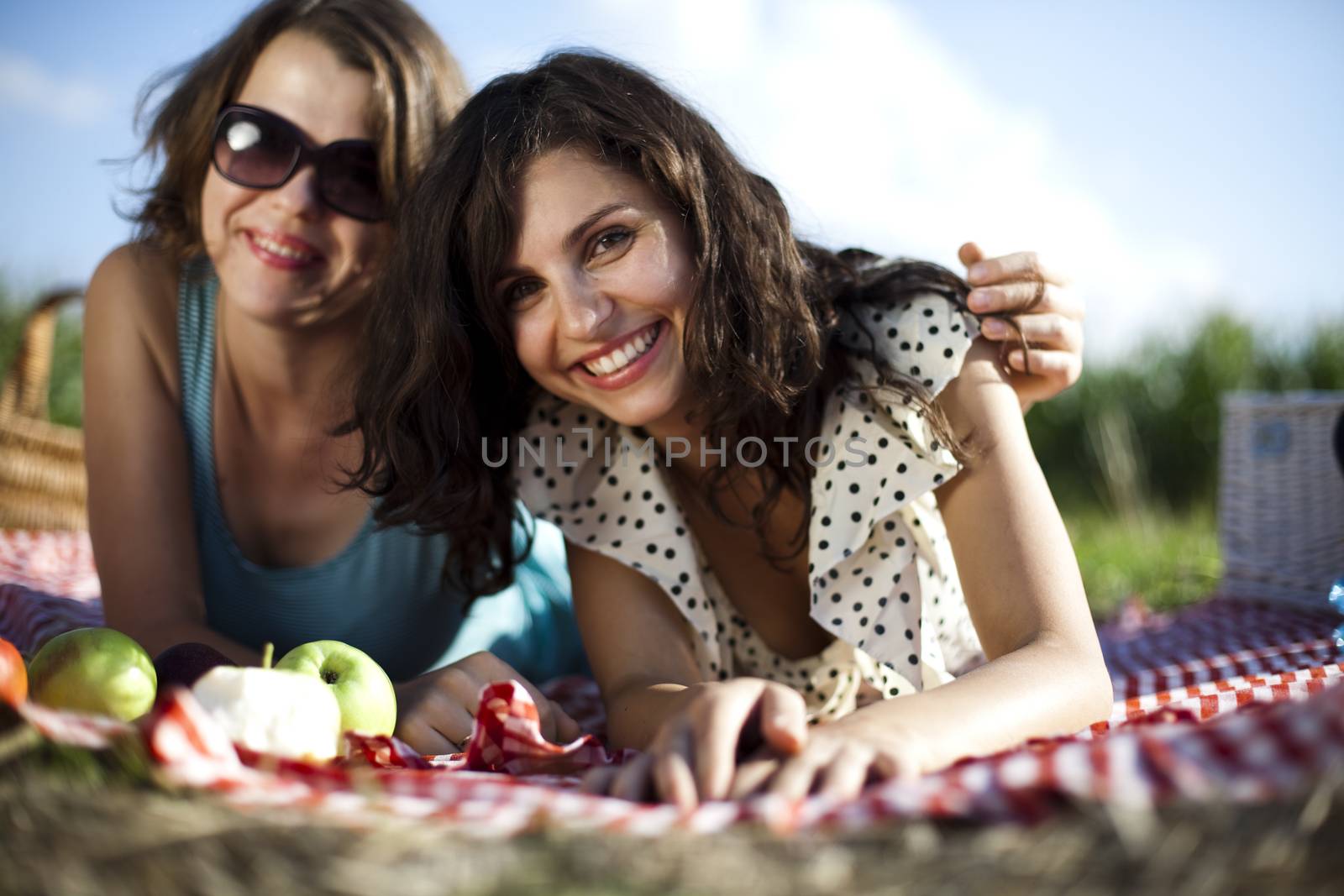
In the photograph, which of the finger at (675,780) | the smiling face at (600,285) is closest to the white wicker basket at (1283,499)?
the smiling face at (600,285)

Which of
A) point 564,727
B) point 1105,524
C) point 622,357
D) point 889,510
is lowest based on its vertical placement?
point 1105,524

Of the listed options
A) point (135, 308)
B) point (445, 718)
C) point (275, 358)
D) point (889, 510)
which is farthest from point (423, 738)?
point (135, 308)

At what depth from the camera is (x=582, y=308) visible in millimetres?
1682

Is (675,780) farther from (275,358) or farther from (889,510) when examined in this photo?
(275,358)

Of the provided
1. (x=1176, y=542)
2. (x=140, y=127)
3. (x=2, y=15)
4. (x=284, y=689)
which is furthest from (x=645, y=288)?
(x=2, y=15)

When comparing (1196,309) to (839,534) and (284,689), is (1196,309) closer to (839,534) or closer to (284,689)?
(839,534)

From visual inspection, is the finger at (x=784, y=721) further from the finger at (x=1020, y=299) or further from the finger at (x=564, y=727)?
the finger at (x=1020, y=299)

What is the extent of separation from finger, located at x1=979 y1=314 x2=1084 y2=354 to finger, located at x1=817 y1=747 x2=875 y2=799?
994 millimetres

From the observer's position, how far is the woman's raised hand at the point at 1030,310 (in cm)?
183

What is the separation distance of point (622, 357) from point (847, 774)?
3.02 ft

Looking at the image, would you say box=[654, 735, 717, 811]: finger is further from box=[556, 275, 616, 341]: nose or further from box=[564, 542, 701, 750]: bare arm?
box=[556, 275, 616, 341]: nose

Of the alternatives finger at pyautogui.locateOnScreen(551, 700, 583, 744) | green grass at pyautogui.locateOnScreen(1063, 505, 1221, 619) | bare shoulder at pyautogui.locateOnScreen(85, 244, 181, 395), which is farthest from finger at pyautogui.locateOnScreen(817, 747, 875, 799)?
green grass at pyautogui.locateOnScreen(1063, 505, 1221, 619)

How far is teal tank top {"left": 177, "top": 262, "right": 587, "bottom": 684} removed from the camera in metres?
2.35

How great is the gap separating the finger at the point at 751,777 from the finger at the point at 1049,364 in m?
1.05
